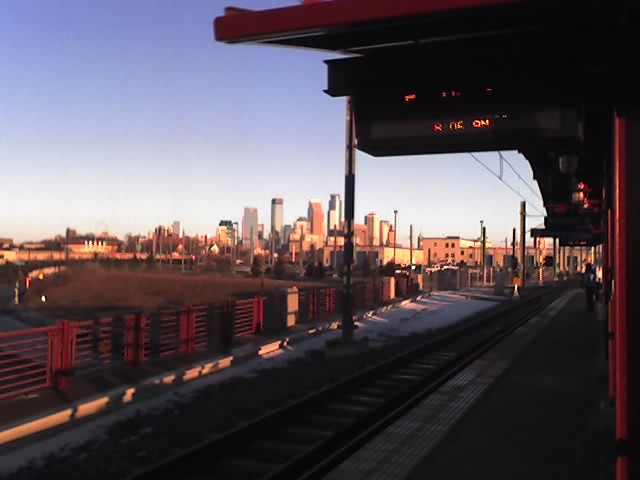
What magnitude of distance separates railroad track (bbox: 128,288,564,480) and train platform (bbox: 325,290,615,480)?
54 cm

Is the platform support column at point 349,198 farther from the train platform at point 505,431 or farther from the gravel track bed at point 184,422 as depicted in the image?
the train platform at point 505,431

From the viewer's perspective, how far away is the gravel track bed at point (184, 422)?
733cm

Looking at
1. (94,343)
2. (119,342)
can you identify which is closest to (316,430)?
(94,343)

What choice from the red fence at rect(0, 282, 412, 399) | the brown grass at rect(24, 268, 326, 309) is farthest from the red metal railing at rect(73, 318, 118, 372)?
the brown grass at rect(24, 268, 326, 309)

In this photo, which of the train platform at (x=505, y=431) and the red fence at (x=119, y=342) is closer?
the train platform at (x=505, y=431)

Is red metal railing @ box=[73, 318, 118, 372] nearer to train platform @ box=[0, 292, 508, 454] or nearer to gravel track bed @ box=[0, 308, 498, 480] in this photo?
train platform @ box=[0, 292, 508, 454]

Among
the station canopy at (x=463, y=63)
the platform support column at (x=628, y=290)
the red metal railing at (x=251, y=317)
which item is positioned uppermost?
the station canopy at (x=463, y=63)

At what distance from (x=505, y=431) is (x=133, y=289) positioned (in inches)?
1808

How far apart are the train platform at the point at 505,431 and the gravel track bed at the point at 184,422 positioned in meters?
2.32

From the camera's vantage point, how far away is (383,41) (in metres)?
5.00

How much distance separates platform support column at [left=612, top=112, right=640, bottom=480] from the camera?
3695 millimetres

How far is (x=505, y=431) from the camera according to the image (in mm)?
8328

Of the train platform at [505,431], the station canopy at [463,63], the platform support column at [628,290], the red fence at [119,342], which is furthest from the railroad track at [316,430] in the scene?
the red fence at [119,342]

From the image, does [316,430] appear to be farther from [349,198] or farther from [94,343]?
[349,198]
